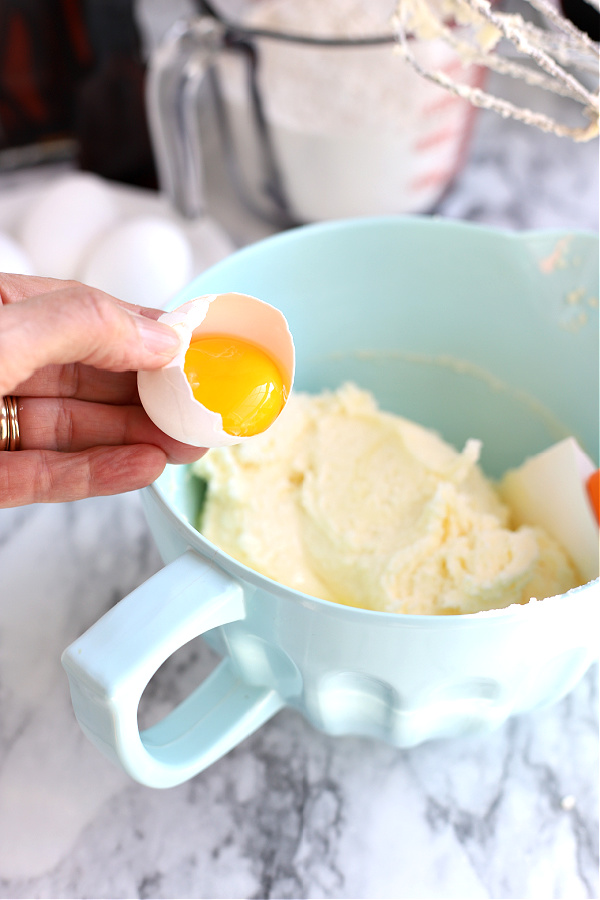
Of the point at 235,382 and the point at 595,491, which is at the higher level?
the point at 235,382

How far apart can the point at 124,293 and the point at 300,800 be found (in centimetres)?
61

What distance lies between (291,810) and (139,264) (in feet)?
2.08

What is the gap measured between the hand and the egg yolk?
0.05 meters

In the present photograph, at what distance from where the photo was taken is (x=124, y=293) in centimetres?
95

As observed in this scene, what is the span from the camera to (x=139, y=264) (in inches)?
37.4

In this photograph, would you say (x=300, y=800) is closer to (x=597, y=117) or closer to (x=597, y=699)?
(x=597, y=699)

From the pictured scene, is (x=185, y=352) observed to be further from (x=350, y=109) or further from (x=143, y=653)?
(x=350, y=109)

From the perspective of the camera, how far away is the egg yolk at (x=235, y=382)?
1.85 feet

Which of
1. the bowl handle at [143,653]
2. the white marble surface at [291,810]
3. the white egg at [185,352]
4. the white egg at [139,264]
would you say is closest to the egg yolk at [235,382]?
the white egg at [185,352]

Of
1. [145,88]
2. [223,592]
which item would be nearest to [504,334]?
[223,592]

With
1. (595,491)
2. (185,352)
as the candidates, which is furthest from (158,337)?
(595,491)

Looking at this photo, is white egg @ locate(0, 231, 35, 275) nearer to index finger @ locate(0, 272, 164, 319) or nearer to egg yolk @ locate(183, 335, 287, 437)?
index finger @ locate(0, 272, 164, 319)

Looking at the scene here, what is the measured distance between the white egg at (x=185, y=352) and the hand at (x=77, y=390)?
16mm

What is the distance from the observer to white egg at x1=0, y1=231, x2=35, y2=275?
93 centimetres
